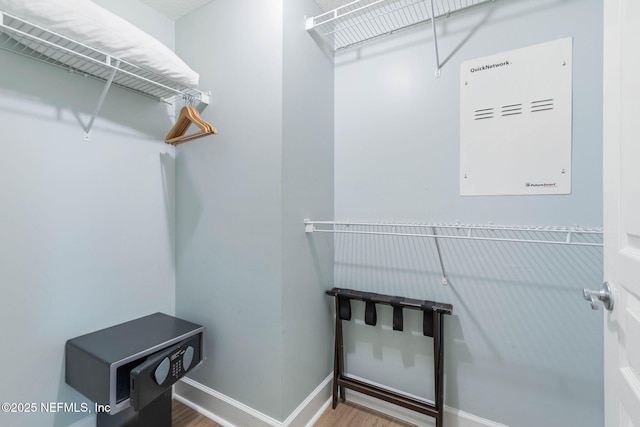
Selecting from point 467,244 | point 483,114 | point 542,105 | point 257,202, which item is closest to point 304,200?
point 257,202

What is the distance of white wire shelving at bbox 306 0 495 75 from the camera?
136cm

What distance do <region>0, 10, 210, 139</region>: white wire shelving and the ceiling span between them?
20.7 inches

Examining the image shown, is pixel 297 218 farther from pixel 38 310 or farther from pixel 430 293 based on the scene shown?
pixel 38 310

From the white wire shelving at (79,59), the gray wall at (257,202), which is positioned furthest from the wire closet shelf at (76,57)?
the gray wall at (257,202)

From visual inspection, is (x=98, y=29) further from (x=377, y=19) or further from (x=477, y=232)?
(x=477, y=232)

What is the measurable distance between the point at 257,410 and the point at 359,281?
2.92 feet

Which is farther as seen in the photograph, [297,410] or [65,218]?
[297,410]

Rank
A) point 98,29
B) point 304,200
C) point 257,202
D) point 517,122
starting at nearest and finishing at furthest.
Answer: point 98,29 < point 517,122 < point 257,202 < point 304,200

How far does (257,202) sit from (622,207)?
1.29 meters

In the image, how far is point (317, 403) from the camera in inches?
61.3

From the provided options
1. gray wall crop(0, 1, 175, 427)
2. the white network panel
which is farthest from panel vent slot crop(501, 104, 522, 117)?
gray wall crop(0, 1, 175, 427)

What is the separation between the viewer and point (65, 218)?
1231 mm

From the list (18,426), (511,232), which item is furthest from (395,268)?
(18,426)

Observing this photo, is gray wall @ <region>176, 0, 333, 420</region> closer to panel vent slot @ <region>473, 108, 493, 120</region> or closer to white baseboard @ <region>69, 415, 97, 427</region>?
white baseboard @ <region>69, 415, 97, 427</region>
